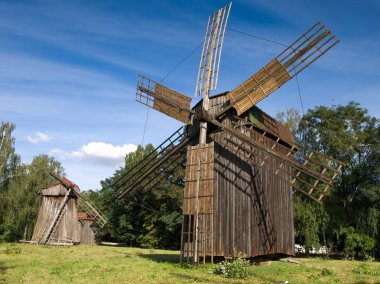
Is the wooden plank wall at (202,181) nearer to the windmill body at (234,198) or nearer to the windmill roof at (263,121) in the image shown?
the windmill body at (234,198)

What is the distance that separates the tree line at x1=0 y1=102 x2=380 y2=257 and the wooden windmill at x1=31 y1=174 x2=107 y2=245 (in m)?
5.93

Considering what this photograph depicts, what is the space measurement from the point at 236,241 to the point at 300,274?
316cm

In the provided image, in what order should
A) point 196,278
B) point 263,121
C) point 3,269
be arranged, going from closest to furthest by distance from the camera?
point 196,278 → point 3,269 → point 263,121

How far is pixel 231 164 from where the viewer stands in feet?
56.8

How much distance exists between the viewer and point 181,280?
1207 centimetres

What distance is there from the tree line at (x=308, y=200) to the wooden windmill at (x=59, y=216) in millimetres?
5931

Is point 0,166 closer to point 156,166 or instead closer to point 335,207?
point 156,166

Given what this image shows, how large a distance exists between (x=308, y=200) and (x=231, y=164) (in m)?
20.5

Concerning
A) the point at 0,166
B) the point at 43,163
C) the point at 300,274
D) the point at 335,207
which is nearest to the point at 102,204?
the point at 43,163

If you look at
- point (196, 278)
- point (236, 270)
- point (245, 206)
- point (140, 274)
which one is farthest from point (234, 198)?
point (140, 274)

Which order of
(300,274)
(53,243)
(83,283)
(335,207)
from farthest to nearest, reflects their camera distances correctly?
(335,207) → (53,243) → (300,274) → (83,283)

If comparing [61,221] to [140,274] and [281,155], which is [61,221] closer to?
[140,274]

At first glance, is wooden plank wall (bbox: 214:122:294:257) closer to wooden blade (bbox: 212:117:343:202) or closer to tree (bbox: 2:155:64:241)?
wooden blade (bbox: 212:117:343:202)

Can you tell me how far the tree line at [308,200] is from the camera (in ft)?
106
